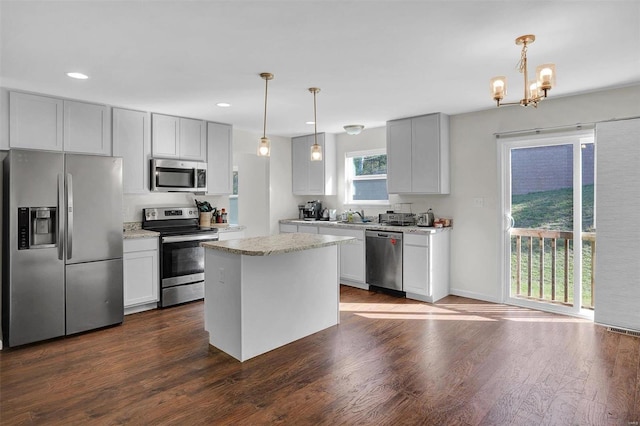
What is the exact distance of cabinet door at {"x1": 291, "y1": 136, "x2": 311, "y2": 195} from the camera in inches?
250

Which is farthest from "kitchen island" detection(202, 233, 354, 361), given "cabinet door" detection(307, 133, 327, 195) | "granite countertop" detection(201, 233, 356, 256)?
"cabinet door" detection(307, 133, 327, 195)

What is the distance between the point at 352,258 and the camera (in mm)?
5418

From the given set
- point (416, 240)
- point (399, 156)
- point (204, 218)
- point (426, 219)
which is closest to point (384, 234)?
point (416, 240)

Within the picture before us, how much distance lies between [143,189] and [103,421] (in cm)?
292

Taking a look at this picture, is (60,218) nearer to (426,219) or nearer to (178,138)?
(178,138)

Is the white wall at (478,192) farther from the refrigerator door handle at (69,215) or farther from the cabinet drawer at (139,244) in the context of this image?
the refrigerator door handle at (69,215)

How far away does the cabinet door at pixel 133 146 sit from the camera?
4.33m

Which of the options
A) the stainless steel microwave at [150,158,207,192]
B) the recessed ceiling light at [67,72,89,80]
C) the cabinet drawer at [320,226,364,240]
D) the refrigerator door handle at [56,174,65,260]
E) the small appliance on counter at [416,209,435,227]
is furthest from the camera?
the cabinet drawer at [320,226,364,240]

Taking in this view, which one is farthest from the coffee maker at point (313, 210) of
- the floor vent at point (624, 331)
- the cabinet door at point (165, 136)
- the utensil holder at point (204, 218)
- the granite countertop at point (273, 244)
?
the floor vent at point (624, 331)

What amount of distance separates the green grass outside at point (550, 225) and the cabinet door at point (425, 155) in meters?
0.97

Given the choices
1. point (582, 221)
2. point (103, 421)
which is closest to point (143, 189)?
point (103, 421)

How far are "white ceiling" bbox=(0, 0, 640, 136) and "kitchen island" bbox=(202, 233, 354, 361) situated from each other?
146 cm

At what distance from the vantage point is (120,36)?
8.23 ft

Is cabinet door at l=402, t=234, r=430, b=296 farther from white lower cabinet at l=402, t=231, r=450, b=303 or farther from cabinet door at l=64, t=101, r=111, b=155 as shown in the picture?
cabinet door at l=64, t=101, r=111, b=155
